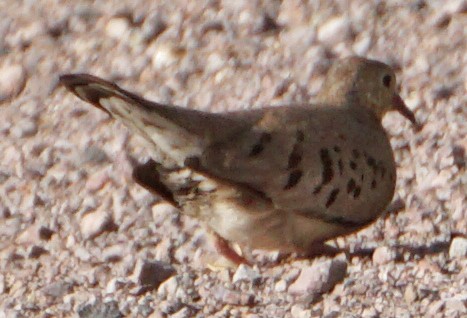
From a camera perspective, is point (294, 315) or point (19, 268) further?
point (19, 268)

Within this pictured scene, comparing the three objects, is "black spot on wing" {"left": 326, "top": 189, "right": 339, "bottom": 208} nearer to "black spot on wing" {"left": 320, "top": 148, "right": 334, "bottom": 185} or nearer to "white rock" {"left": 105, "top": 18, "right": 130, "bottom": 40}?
"black spot on wing" {"left": 320, "top": 148, "right": 334, "bottom": 185}

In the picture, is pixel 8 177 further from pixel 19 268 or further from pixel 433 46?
pixel 433 46

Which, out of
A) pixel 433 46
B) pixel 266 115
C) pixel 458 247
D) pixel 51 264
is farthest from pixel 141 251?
pixel 433 46

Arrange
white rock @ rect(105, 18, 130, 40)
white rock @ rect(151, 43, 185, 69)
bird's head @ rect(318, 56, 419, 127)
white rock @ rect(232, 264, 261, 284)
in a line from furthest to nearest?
white rock @ rect(105, 18, 130, 40) → white rock @ rect(151, 43, 185, 69) → bird's head @ rect(318, 56, 419, 127) → white rock @ rect(232, 264, 261, 284)

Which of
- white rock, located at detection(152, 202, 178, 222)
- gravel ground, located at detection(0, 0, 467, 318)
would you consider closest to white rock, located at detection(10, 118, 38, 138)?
gravel ground, located at detection(0, 0, 467, 318)

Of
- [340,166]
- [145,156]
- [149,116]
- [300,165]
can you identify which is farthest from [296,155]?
[145,156]

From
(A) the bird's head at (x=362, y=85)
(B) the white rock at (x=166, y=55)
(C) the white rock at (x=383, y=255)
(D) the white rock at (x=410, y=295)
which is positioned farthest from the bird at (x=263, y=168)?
(B) the white rock at (x=166, y=55)
